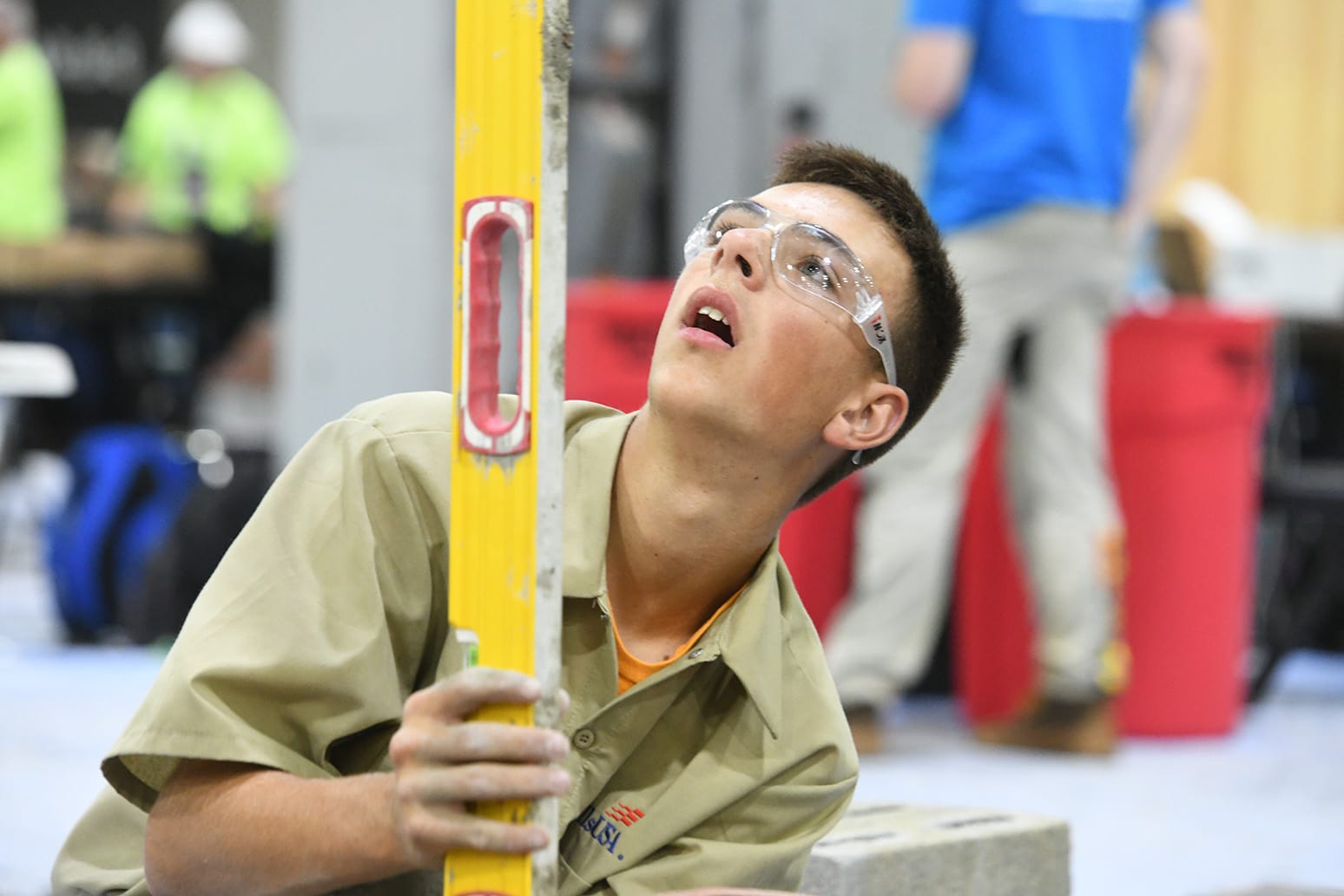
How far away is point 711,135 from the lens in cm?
595

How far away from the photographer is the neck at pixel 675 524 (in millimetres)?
1634

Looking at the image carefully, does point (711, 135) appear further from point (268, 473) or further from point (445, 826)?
point (445, 826)

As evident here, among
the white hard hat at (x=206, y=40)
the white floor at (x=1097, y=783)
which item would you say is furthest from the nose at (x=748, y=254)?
the white hard hat at (x=206, y=40)

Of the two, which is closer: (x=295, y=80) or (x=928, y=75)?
(x=928, y=75)

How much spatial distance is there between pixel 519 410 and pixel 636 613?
468 mm

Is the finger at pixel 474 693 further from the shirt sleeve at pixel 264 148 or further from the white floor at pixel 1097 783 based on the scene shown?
the shirt sleeve at pixel 264 148

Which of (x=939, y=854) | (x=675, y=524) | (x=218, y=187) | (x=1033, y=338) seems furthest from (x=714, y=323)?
(x=218, y=187)

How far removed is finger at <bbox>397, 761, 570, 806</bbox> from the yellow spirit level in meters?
0.03

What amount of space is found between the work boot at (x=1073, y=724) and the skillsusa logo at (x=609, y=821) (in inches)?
102

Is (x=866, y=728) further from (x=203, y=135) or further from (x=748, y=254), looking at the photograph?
(x=203, y=135)

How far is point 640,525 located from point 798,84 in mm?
4447

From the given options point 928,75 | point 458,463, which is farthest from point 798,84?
point 458,463

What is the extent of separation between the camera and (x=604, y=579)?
1570mm

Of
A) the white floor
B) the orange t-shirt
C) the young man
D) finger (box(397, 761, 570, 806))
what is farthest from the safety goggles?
the white floor
